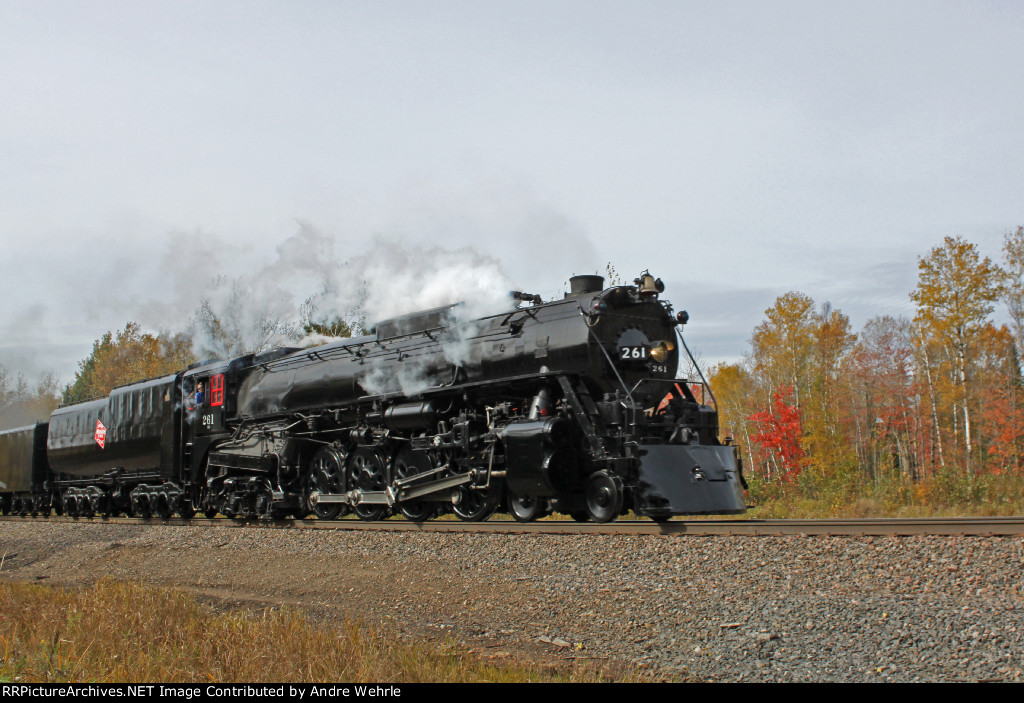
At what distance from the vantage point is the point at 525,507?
36.7 ft

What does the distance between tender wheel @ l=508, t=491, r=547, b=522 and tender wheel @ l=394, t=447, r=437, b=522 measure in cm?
171

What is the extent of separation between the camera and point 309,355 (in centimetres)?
1496

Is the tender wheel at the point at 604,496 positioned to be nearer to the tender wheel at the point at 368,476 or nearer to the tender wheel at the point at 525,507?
the tender wheel at the point at 525,507

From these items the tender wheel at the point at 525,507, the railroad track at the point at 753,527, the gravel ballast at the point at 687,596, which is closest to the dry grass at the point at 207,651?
the gravel ballast at the point at 687,596

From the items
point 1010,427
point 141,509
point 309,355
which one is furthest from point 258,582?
point 1010,427

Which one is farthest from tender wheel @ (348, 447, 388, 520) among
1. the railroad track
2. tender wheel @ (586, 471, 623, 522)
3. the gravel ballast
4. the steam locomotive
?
tender wheel @ (586, 471, 623, 522)

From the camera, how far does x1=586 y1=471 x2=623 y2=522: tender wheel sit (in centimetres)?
978

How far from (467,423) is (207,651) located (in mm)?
6107

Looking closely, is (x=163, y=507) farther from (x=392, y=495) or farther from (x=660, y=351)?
(x=660, y=351)

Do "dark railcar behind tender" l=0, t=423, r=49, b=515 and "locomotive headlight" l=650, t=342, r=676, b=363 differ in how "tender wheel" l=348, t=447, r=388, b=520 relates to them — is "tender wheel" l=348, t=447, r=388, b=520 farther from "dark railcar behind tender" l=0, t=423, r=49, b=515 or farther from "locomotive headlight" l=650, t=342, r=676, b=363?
"dark railcar behind tender" l=0, t=423, r=49, b=515

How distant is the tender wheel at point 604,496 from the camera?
978 centimetres

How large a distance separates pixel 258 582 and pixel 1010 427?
28.9 m

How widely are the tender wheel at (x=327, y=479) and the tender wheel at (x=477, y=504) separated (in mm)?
2795

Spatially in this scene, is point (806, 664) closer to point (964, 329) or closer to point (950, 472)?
point (950, 472)
